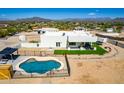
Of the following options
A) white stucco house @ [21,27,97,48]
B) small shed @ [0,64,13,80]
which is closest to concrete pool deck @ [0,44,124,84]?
small shed @ [0,64,13,80]

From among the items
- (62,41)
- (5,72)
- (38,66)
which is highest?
(62,41)

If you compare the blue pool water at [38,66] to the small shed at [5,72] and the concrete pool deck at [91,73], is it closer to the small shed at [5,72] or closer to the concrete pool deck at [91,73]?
the concrete pool deck at [91,73]

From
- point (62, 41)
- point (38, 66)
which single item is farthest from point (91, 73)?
point (62, 41)

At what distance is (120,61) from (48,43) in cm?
450

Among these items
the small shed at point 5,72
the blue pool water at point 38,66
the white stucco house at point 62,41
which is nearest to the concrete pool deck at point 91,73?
the small shed at point 5,72

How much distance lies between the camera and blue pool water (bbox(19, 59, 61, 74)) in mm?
8010

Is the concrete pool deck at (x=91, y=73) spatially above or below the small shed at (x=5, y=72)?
below

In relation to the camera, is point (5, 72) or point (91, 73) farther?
point (91, 73)

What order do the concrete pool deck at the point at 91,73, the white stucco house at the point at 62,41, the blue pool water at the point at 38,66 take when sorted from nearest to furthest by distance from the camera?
the concrete pool deck at the point at 91,73 → the blue pool water at the point at 38,66 → the white stucco house at the point at 62,41

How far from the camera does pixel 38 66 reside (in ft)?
27.8

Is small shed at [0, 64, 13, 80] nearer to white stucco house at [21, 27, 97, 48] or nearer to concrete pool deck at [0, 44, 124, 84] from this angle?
concrete pool deck at [0, 44, 124, 84]

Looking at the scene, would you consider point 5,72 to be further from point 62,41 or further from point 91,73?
point 62,41

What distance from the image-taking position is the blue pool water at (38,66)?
801cm
